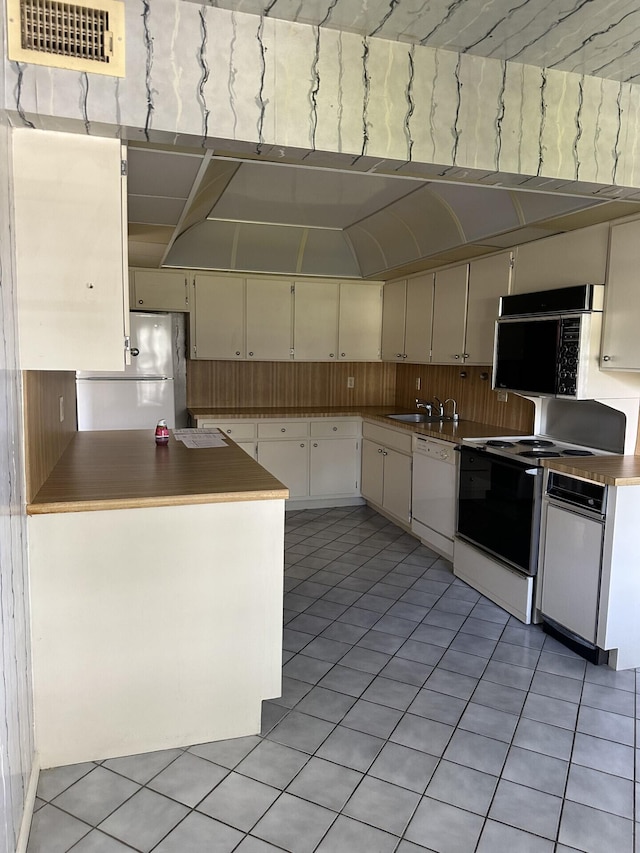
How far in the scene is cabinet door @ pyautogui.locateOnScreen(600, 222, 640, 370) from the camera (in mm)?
2895

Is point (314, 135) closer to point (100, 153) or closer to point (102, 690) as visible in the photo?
point (100, 153)

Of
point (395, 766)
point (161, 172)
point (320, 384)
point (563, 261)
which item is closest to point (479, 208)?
point (563, 261)

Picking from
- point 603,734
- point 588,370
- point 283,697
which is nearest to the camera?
point 603,734

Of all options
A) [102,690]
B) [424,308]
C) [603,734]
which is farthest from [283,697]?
[424,308]

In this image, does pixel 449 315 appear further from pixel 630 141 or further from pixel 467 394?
pixel 630 141

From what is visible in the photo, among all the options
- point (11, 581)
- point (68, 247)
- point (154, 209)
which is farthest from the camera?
point (154, 209)

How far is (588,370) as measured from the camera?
3.12m

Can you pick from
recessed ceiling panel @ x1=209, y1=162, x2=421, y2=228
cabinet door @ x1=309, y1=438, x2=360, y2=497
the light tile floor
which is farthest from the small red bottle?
cabinet door @ x1=309, y1=438, x2=360, y2=497

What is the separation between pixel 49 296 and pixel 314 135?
1.03m

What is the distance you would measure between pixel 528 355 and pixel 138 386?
325 centimetres

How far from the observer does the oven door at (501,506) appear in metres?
3.20

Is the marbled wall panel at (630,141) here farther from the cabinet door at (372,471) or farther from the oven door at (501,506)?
the cabinet door at (372,471)

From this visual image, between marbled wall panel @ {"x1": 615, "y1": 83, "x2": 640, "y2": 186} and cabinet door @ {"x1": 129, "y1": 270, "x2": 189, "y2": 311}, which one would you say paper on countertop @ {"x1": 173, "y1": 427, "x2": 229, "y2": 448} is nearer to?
cabinet door @ {"x1": 129, "y1": 270, "x2": 189, "y2": 311}

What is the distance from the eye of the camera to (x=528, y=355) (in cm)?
349
